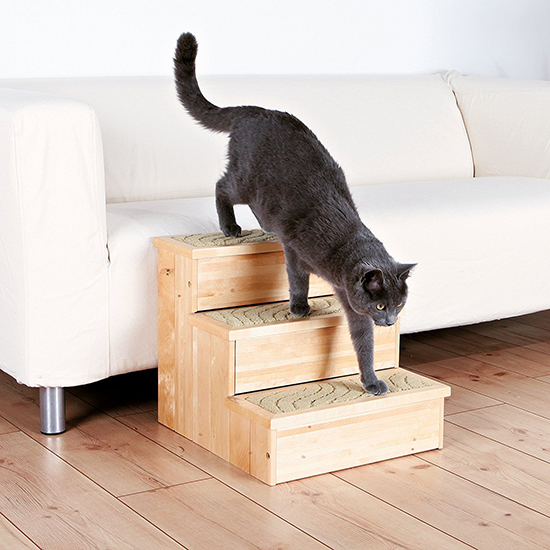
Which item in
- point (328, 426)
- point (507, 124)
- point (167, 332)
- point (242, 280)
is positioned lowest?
point (328, 426)

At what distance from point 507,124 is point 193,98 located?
1281 millimetres

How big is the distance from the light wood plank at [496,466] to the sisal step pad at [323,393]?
154 millimetres

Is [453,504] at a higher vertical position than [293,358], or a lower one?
lower

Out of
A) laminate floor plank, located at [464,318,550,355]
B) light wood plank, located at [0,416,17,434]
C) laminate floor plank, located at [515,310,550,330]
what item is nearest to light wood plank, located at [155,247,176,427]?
light wood plank, located at [0,416,17,434]

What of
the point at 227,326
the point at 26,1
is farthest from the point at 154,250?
the point at 26,1

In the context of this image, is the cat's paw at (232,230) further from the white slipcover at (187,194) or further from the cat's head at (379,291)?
the cat's head at (379,291)

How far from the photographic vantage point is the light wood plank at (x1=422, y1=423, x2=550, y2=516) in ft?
5.14

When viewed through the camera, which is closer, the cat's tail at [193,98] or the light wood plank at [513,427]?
the light wood plank at [513,427]

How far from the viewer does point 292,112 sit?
2.58m

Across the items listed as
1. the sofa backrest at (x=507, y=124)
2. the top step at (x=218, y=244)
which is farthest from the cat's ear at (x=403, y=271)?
the sofa backrest at (x=507, y=124)

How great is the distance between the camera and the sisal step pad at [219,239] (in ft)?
5.85

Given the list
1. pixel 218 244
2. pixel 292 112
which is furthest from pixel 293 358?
pixel 292 112

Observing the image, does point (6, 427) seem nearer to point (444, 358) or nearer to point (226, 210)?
point (226, 210)

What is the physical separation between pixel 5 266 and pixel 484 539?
1064 mm
